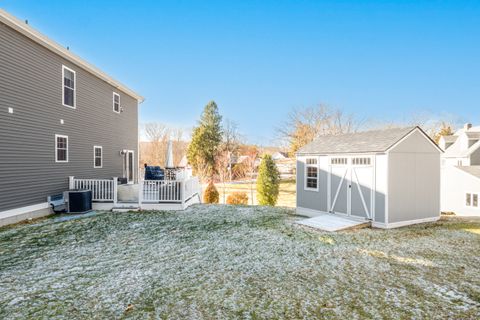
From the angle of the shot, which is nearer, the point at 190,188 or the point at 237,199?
the point at 190,188

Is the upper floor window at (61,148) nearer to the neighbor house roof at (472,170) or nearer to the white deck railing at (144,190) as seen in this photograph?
the white deck railing at (144,190)

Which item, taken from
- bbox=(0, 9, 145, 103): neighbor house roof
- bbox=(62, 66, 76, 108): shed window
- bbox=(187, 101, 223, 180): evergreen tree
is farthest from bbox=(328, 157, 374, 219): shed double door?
bbox=(187, 101, 223, 180): evergreen tree

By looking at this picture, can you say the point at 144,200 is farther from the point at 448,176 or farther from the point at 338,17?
the point at 448,176

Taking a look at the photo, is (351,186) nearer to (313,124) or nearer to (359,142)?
(359,142)

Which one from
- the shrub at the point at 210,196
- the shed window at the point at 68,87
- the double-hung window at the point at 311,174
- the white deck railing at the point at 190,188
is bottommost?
the shrub at the point at 210,196

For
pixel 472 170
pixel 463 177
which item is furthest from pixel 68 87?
pixel 472 170

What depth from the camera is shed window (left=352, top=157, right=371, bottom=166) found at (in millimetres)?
9353

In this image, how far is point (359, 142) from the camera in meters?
10.3

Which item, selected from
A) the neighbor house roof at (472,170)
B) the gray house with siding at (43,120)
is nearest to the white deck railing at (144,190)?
the gray house with siding at (43,120)

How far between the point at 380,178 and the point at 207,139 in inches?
1158

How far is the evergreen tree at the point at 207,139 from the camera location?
36062 millimetres

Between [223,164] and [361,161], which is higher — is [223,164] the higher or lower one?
the lower one

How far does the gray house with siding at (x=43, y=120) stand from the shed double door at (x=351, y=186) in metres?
10.4

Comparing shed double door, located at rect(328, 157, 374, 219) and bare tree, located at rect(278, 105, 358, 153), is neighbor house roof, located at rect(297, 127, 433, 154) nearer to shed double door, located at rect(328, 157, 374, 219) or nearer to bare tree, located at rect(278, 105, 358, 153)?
shed double door, located at rect(328, 157, 374, 219)
